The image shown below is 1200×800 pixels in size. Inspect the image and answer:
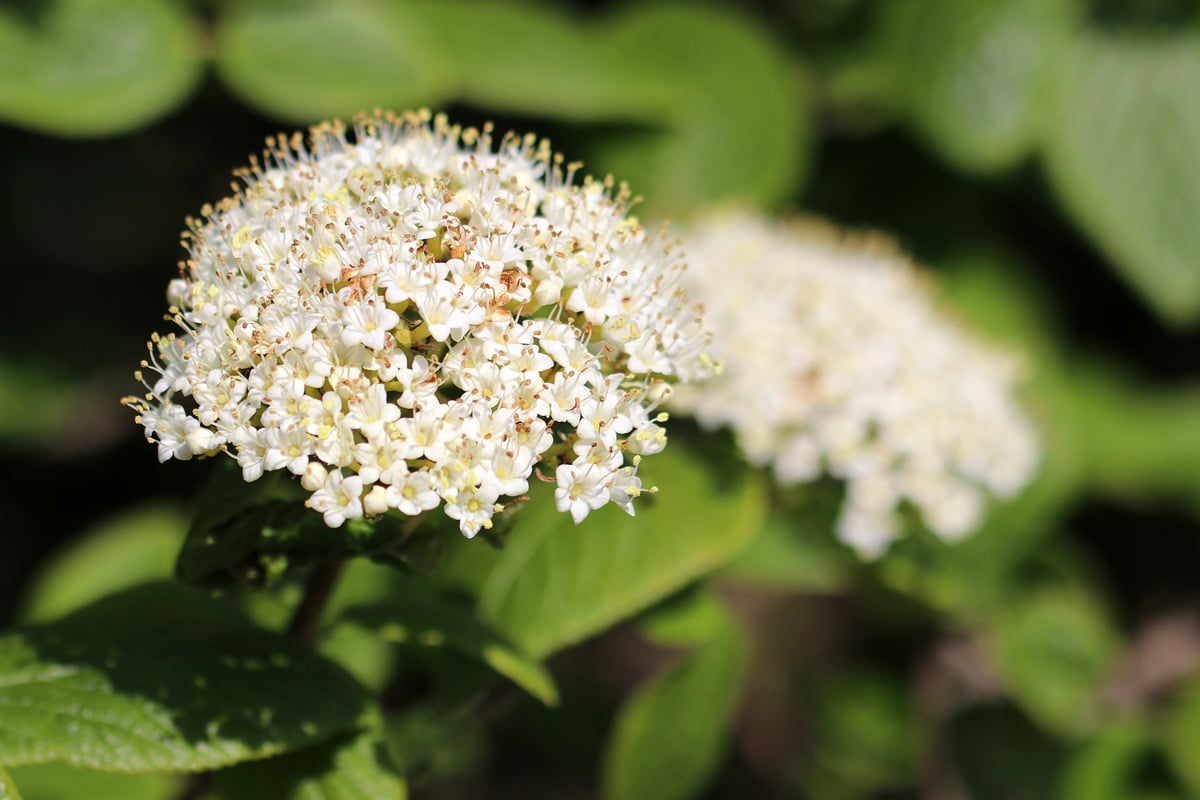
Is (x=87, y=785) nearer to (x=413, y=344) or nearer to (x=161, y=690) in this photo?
(x=161, y=690)

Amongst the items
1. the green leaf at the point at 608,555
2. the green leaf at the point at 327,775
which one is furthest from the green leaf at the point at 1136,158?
the green leaf at the point at 327,775

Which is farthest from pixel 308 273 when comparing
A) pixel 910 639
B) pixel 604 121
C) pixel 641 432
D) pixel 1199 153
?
pixel 910 639

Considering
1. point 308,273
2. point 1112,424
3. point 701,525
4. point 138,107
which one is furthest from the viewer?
point 1112,424

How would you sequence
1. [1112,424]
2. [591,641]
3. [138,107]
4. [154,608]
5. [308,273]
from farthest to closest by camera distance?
[591,641] → [1112,424] → [138,107] → [154,608] → [308,273]

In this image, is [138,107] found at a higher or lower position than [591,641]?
higher

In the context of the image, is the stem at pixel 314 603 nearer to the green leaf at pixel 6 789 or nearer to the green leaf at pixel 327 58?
the green leaf at pixel 6 789

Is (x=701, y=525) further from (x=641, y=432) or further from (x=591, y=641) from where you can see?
(x=591, y=641)
